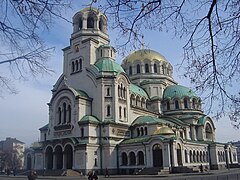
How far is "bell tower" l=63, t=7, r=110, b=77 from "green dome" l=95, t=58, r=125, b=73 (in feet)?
5.21

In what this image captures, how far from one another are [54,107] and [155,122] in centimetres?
1758

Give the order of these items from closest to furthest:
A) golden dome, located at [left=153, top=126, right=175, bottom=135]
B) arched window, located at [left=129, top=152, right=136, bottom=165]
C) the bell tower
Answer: golden dome, located at [left=153, top=126, right=175, bottom=135] < arched window, located at [left=129, top=152, right=136, bottom=165] < the bell tower

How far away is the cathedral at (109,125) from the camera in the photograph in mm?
42878

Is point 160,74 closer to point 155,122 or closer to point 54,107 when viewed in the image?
point 155,122

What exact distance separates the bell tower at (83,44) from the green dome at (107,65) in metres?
1.59

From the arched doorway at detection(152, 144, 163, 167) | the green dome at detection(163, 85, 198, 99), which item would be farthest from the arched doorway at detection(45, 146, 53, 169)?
the green dome at detection(163, 85, 198, 99)

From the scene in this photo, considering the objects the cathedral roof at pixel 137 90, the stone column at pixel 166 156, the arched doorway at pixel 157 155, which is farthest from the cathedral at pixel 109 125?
the cathedral roof at pixel 137 90

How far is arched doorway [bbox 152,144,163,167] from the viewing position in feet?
139

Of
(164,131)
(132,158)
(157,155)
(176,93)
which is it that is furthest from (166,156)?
(176,93)

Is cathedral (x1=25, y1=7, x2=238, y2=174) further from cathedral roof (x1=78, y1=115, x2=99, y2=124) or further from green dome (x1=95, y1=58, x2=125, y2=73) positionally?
green dome (x1=95, y1=58, x2=125, y2=73)

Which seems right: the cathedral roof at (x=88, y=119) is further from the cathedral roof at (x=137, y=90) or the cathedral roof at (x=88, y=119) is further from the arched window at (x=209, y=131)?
the arched window at (x=209, y=131)

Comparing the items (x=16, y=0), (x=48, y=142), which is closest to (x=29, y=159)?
(x=48, y=142)

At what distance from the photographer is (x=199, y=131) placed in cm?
5794

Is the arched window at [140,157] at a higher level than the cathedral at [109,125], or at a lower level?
lower
